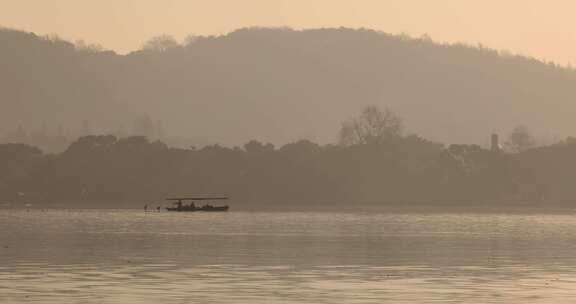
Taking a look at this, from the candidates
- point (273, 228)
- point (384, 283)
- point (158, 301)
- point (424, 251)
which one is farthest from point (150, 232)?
point (158, 301)

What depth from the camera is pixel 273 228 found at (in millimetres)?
157875

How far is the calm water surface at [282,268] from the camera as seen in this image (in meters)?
62.7

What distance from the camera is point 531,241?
126 meters

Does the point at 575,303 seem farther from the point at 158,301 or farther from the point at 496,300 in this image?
the point at 158,301

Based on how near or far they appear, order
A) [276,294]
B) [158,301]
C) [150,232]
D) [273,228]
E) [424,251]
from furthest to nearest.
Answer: [273,228], [150,232], [424,251], [276,294], [158,301]

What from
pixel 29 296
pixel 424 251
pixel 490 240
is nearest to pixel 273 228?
pixel 490 240

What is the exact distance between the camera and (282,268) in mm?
81312

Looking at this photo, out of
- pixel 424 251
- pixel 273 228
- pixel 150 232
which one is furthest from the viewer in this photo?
pixel 273 228

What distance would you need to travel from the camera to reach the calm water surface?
62.7m

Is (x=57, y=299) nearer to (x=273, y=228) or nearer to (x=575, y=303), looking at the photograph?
(x=575, y=303)

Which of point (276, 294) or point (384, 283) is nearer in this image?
point (276, 294)

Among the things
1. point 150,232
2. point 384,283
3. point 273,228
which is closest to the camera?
point 384,283

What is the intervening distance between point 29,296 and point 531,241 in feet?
241

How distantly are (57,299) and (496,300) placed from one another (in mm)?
19654
